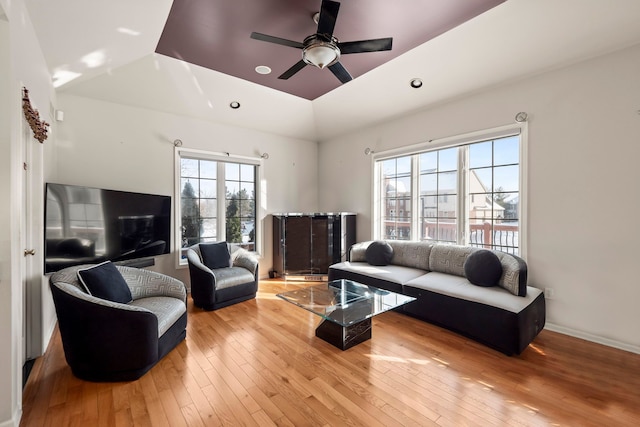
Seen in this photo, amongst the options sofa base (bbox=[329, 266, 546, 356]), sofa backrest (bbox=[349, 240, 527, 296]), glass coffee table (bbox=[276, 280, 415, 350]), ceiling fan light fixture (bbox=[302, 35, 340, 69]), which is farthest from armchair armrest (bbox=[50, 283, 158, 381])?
sofa backrest (bbox=[349, 240, 527, 296])

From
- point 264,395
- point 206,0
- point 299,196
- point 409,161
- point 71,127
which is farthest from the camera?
point 299,196

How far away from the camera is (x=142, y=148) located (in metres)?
3.94

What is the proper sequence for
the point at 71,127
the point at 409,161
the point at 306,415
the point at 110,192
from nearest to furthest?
the point at 306,415 < the point at 110,192 < the point at 71,127 < the point at 409,161

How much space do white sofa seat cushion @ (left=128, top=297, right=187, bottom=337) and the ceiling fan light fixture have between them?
2.50m

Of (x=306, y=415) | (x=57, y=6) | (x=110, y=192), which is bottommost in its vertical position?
(x=306, y=415)

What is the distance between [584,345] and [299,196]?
14.8 feet

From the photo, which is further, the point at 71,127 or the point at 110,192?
the point at 71,127

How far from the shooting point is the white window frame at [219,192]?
4207 mm

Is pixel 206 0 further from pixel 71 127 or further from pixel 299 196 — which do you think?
pixel 299 196

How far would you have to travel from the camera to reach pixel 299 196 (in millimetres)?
5719

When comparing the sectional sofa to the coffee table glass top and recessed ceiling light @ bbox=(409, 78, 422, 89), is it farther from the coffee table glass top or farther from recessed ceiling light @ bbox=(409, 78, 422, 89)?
recessed ceiling light @ bbox=(409, 78, 422, 89)

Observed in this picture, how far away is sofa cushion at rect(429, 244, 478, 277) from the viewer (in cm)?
347

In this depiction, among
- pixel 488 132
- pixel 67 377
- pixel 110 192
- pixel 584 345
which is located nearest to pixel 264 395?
pixel 67 377

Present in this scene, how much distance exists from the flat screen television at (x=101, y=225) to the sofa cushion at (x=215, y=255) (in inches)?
19.2
